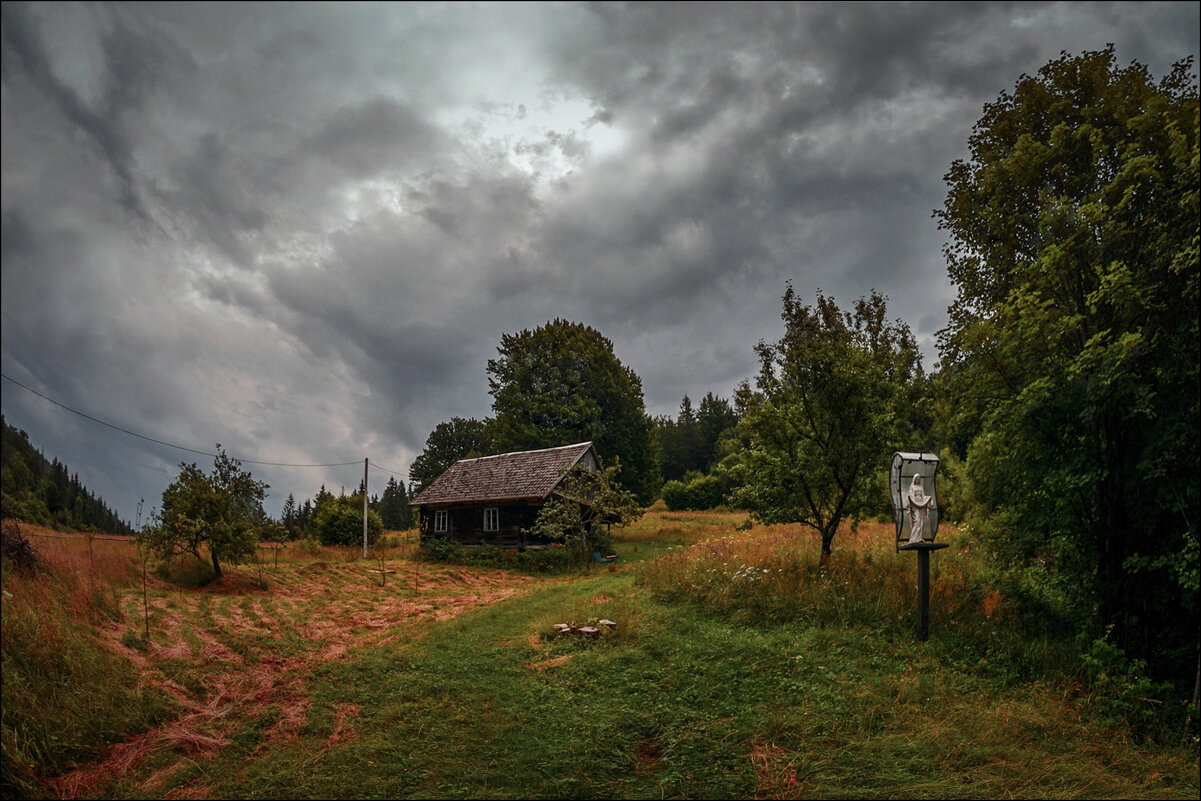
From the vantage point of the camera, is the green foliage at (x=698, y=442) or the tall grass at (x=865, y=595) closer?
the tall grass at (x=865, y=595)

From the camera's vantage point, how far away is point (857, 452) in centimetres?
1248

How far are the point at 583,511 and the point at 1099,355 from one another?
22228 mm

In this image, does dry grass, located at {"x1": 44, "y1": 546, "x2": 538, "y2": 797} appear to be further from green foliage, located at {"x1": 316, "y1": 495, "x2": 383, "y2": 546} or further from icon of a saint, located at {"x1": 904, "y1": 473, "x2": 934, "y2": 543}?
green foliage, located at {"x1": 316, "y1": 495, "x2": 383, "y2": 546}

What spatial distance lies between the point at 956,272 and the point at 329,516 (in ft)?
97.1

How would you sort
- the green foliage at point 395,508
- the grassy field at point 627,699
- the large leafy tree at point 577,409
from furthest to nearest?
the green foliage at point 395,508, the large leafy tree at point 577,409, the grassy field at point 627,699

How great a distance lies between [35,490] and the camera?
13.9 metres

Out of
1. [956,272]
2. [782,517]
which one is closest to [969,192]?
[956,272]

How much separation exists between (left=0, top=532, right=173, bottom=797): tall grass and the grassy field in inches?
1.8

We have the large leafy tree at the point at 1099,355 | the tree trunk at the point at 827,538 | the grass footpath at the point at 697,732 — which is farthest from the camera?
the tree trunk at the point at 827,538

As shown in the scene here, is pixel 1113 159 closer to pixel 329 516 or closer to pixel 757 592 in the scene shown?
pixel 757 592

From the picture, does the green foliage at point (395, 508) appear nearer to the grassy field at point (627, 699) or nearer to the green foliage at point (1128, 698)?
the grassy field at point (627, 699)

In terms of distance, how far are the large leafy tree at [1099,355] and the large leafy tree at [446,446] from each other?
48.4 m

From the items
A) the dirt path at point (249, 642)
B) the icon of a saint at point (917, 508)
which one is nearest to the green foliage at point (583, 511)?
the dirt path at point (249, 642)

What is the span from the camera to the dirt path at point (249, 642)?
6.26 metres
